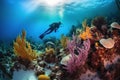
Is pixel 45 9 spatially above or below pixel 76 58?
above

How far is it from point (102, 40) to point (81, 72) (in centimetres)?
113

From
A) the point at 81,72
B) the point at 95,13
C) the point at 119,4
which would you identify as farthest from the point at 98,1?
the point at 81,72

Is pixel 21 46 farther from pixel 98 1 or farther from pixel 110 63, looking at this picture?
pixel 98 1

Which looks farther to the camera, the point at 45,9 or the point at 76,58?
the point at 45,9

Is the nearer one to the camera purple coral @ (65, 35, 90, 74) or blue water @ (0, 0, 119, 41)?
purple coral @ (65, 35, 90, 74)

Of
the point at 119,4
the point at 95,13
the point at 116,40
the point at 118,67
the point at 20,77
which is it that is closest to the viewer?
the point at 118,67

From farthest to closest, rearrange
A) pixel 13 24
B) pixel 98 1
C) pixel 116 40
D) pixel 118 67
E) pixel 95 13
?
pixel 13 24 < pixel 95 13 < pixel 98 1 < pixel 116 40 < pixel 118 67

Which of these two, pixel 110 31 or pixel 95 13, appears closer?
pixel 110 31

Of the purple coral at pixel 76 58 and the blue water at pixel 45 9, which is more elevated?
the blue water at pixel 45 9

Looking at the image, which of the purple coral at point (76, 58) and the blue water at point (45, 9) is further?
the blue water at point (45, 9)

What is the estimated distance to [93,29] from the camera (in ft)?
19.5

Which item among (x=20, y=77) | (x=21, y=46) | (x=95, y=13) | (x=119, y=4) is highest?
(x=95, y=13)

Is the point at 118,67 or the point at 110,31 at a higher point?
the point at 110,31

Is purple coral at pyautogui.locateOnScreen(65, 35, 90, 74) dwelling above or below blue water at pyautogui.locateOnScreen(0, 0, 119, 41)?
below
